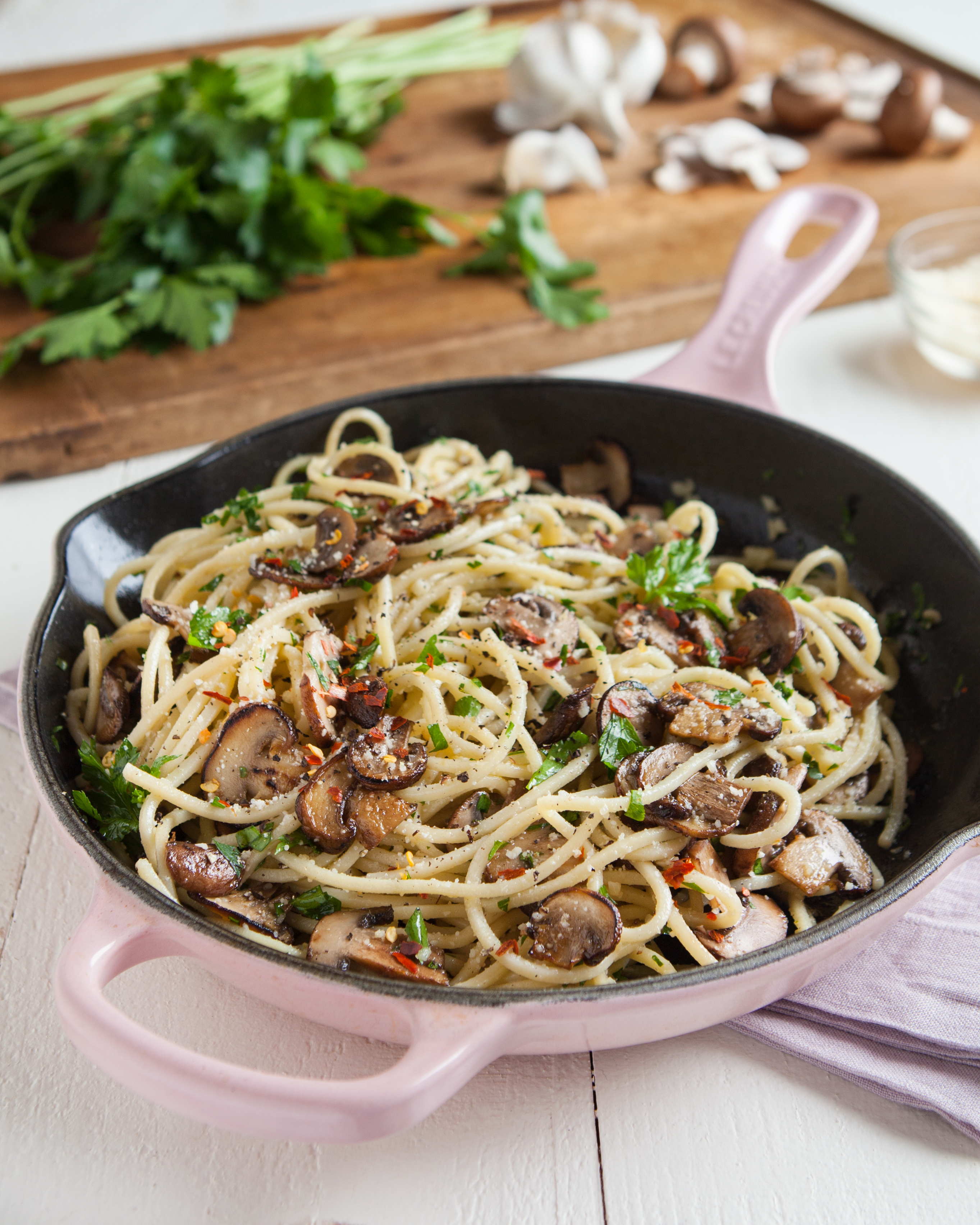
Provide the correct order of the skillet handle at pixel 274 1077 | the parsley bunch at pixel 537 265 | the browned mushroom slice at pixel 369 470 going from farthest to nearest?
the parsley bunch at pixel 537 265
the browned mushroom slice at pixel 369 470
the skillet handle at pixel 274 1077

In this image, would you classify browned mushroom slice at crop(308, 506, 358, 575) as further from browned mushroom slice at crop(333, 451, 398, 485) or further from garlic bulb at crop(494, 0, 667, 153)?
garlic bulb at crop(494, 0, 667, 153)

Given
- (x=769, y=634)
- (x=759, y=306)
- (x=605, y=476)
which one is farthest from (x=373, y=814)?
(x=759, y=306)

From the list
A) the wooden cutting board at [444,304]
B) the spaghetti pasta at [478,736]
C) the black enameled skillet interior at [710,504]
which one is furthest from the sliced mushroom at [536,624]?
the wooden cutting board at [444,304]

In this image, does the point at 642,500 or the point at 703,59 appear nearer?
the point at 642,500

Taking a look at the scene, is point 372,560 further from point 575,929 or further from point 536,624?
point 575,929

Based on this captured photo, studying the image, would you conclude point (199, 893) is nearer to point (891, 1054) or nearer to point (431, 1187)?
point (431, 1187)

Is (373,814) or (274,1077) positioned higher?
(274,1077)

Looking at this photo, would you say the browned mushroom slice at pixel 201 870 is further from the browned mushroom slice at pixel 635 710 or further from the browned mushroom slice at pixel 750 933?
the browned mushroom slice at pixel 750 933

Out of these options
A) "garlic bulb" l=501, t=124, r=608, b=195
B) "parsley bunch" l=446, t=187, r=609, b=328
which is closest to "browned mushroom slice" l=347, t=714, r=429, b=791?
"parsley bunch" l=446, t=187, r=609, b=328
